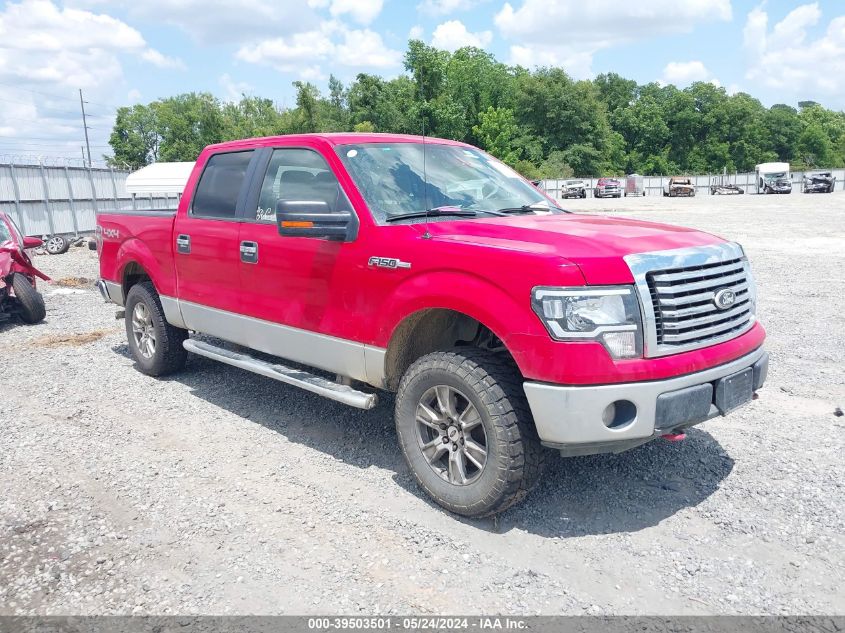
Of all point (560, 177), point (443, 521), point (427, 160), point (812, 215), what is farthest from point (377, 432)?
point (560, 177)

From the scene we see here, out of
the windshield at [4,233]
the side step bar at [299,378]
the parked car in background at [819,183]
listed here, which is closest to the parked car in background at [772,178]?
the parked car in background at [819,183]

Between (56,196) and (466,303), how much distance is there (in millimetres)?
23001

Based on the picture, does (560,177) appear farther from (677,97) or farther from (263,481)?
(263,481)

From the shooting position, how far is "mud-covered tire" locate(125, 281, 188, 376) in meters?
6.39

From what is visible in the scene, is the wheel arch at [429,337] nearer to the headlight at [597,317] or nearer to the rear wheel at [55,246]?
the headlight at [597,317]

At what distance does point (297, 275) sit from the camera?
4.68m

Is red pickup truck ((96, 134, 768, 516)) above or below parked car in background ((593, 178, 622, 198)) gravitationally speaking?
above

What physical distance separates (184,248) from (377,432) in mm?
2253

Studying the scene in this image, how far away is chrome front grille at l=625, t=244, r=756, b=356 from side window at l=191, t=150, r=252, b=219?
3.24 m

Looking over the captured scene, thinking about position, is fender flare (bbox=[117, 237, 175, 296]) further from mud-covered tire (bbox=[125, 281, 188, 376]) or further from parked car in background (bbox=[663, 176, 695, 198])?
parked car in background (bbox=[663, 176, 695, 198])

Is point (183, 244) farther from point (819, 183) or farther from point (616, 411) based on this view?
Result: point (819, 183)

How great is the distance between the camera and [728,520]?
3.73m

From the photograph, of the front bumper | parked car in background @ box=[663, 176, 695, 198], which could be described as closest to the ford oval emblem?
the front bumper

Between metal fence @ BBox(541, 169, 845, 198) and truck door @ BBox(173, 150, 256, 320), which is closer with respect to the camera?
truck door @ BBox(173, 150, 256, 320)
